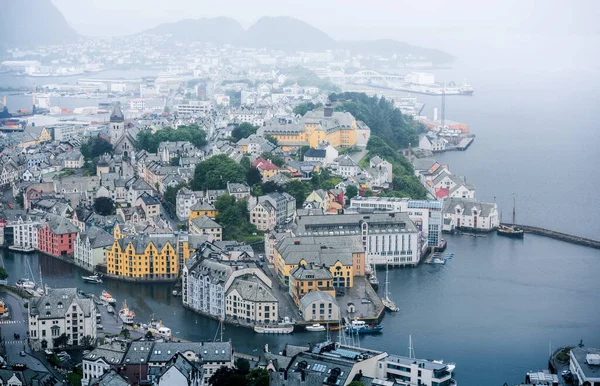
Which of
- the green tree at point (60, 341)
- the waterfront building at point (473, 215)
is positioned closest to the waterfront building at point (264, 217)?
the waterfront building at point (473, 215)

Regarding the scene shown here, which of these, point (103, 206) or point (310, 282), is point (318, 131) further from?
point (310, 282)

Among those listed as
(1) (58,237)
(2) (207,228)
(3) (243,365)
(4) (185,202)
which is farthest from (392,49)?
(3) (243,365)

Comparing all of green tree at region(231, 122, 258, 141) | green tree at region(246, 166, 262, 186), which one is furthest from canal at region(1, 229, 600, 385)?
green tree at region(231, 122, 258, 141)

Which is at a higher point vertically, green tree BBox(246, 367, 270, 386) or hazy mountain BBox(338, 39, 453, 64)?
hazy mountain BBox(338, 39, 453, 64)

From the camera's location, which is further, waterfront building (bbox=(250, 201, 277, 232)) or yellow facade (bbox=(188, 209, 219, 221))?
yellow facade (bbox=(188, 209, 219, 221))

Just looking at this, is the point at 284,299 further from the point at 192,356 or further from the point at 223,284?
the point at 192,356

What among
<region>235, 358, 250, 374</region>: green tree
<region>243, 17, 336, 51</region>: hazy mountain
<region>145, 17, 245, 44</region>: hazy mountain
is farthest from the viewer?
<region>145, 17, 245, 44</region>: hazy mountain

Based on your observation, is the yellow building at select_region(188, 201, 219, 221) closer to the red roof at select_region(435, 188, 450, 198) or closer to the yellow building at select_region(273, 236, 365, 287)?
the yellow building at select_region(273, 236, 365, 287)

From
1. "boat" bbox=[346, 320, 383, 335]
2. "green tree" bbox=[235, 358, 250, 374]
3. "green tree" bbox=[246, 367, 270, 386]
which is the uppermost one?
"green tree" bbox=[246, 367, 270, 386]
